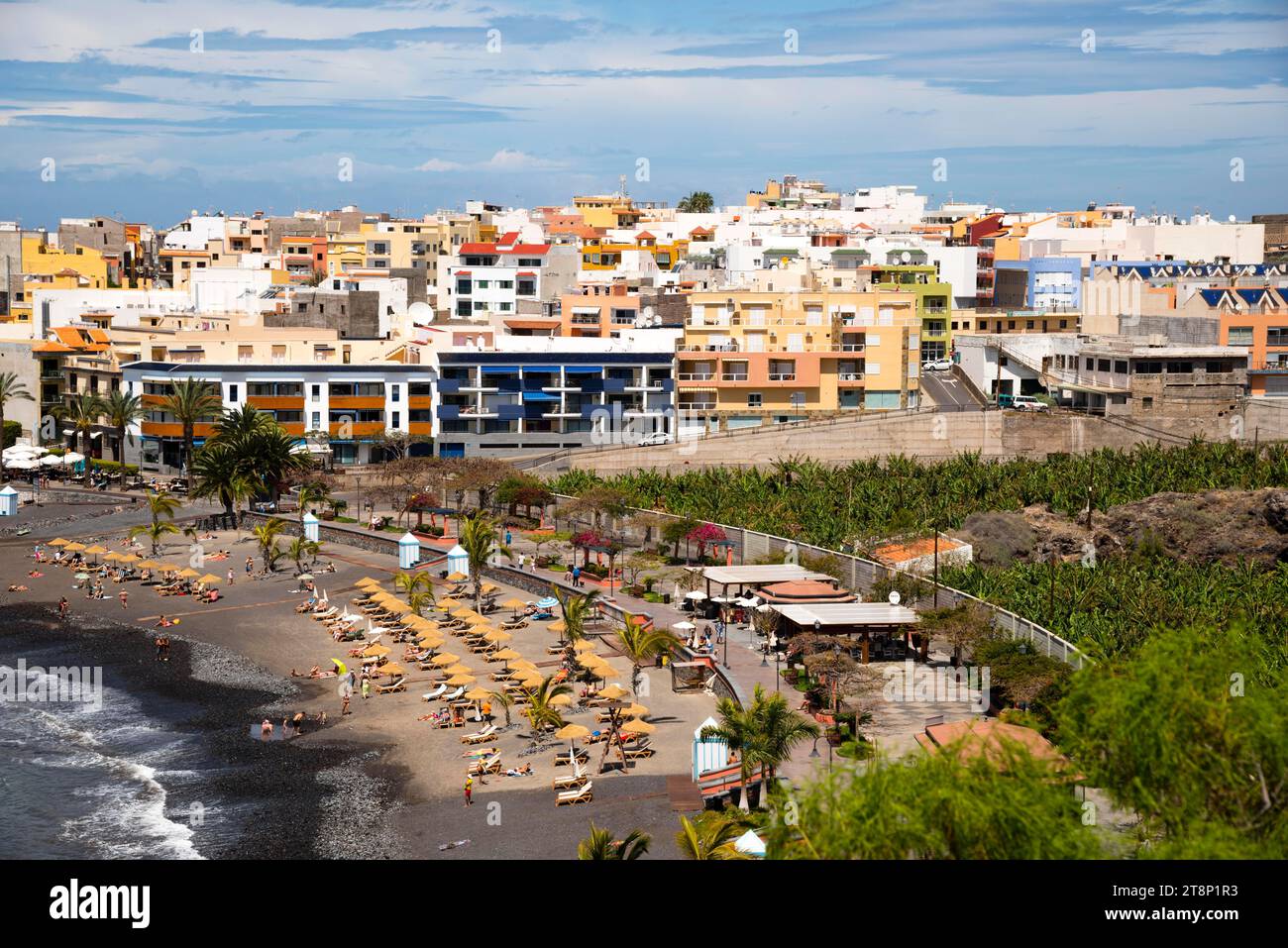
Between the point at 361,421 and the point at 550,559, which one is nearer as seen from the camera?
the point at 550,559

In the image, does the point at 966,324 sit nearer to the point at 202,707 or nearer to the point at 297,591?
the point at 297,591

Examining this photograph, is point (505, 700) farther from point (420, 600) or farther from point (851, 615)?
point (420, 600)

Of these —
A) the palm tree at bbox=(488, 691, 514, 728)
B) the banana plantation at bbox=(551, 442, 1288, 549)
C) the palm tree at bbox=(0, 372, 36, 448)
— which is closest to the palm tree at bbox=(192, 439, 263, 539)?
the banana plantation at bbox=(551, 442, 1288, 549)

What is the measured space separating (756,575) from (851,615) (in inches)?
234

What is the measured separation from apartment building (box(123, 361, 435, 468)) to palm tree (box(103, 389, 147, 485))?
479mm

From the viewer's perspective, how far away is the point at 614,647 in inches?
1570

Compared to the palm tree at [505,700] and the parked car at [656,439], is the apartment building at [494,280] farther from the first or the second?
the palm tree at [505,700]

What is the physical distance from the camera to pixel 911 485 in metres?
58.2

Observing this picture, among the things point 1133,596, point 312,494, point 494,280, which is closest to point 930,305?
point 494,280

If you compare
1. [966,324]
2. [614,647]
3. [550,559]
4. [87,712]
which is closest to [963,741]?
[614,647]

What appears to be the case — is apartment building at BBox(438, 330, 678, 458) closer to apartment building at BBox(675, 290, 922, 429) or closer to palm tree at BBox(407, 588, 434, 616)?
apartment building at BBox(675, 290, 922, 429)
